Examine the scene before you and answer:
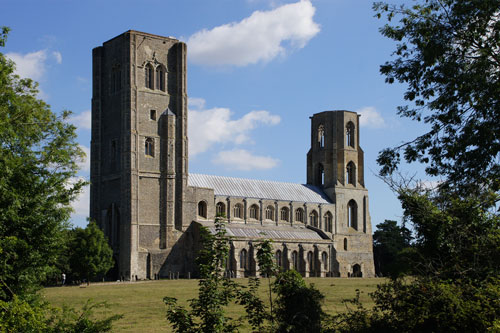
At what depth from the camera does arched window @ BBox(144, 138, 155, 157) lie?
6172cm

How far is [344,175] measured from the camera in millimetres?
80125

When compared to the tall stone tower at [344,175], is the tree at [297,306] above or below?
below

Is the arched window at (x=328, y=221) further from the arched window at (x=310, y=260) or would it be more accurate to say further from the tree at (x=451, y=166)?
the tree at (x=451, y=166)

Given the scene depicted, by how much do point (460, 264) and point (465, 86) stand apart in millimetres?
3845

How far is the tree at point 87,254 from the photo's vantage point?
4928 cm

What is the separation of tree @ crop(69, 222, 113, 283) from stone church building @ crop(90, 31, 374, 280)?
24.1 feet

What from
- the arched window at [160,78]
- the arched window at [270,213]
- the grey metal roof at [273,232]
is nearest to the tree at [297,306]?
the grey metal roof at [273,232]

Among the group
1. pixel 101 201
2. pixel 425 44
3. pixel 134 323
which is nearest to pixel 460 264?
pixel 425 44

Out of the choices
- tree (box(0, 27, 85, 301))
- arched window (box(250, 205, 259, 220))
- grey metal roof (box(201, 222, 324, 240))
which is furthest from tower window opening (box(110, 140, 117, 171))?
tree (box(0, 27, 85, 301))

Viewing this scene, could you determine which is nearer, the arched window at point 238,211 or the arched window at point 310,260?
the arched window at point 238,211

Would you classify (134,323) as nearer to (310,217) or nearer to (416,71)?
(416,71)

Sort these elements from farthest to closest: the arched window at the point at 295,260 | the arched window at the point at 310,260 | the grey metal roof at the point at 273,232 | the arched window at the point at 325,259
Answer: the arched window at the point at 325,259 → the arched window at the point at 310,260 → the arched window at the point at 295,260 → the grey metal roof at the point at 273,232

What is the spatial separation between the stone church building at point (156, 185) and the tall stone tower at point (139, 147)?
0.09 meters

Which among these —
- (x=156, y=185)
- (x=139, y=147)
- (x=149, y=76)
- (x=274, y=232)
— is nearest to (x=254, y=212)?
(x=274, y=232)
